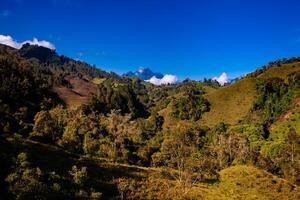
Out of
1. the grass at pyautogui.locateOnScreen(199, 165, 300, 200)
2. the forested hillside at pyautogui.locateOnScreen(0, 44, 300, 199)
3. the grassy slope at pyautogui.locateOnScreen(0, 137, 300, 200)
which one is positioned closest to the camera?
the forested hillside at pyautogui.locateOnScreen(0, 44, 300, 199)

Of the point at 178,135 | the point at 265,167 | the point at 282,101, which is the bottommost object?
the point at 265,167

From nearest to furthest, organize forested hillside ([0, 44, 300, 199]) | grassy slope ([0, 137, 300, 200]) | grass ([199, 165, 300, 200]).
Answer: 1. forested hillside ([0, 44, 300, 199])
2. grassy slope ([0, 137, 300, 200])
3. grass ([199, 165, 300, 200])

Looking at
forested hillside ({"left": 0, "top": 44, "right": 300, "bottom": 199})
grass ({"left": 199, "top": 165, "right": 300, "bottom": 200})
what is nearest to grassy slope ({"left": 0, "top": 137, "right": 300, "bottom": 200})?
grass ({"left": 199, "top": 165, "right": 300, "bottom": 200})

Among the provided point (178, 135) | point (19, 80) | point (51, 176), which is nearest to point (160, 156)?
point (178, 135)

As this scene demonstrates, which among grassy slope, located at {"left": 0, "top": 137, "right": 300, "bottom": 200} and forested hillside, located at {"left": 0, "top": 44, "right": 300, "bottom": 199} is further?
grassy slope, located at {"left": 0, "top": 137, "right": 300, "bottom": 200}

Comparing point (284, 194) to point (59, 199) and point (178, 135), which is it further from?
point (178, 135)

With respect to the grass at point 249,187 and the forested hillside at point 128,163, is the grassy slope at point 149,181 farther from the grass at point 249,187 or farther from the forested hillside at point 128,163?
the forested hillside at point 128,163

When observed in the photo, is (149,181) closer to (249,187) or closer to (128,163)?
(249,187)

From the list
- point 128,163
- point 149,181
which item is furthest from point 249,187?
point 128,163

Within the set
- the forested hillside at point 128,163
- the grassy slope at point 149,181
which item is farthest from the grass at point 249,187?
the forested hillside at point 128,163

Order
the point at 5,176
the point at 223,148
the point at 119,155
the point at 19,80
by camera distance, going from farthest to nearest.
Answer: the point at 19,80, the point at 223,148, the point at 119,155, the point at 5,176

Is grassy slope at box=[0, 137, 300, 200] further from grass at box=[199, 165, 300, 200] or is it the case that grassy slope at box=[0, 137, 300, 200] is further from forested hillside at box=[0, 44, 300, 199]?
forested hillside at box=[0, 44, 300, 199]

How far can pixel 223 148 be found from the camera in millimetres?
126125

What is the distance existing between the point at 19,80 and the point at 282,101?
13532cm
